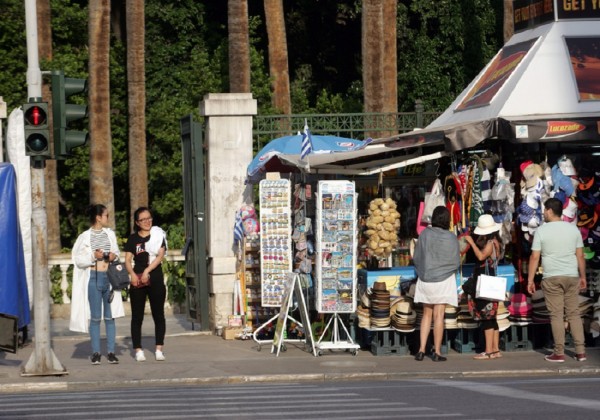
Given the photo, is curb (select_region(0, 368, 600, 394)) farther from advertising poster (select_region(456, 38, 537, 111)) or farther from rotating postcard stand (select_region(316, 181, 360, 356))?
advertising poster (select_region(456, 38, 537, 111))

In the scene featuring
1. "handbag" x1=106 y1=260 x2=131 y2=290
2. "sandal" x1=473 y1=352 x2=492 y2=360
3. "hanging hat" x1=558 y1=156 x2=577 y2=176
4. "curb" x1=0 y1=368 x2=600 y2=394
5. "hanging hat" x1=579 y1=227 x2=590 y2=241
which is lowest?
"curb" x1=0 y1=368 x2=600 y2=394

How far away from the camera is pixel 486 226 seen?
16984mm

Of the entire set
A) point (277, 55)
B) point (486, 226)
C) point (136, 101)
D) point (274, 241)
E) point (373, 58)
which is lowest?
point (274, 241)

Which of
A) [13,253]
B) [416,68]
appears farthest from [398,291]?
[416,68]

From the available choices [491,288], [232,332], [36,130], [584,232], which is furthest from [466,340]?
[36,130]

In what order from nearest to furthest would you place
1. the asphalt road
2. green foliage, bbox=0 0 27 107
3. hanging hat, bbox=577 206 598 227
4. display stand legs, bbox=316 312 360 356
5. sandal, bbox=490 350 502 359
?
1. the asphalt road
2. sandal, bbox=490 350 502 359
3. display stand legs, bbox=316 312 360 356
4. hanging hat, bbox=577 206 598 227
5. green foliage, bbox=0 0 27 107

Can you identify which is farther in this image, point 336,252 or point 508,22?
point 508,22

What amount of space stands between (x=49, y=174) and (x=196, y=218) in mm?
11378

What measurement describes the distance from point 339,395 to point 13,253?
6.68 meters

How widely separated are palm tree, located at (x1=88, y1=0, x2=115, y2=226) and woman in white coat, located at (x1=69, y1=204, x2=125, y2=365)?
13.9 meters

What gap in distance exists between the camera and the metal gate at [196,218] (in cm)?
2045


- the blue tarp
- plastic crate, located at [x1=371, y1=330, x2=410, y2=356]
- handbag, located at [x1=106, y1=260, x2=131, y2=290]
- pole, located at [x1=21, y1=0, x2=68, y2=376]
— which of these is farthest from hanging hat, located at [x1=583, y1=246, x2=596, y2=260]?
the blue tarp

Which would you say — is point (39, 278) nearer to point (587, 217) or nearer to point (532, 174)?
→ point (532, 174)

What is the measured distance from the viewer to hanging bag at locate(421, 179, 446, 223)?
17.9 meters
